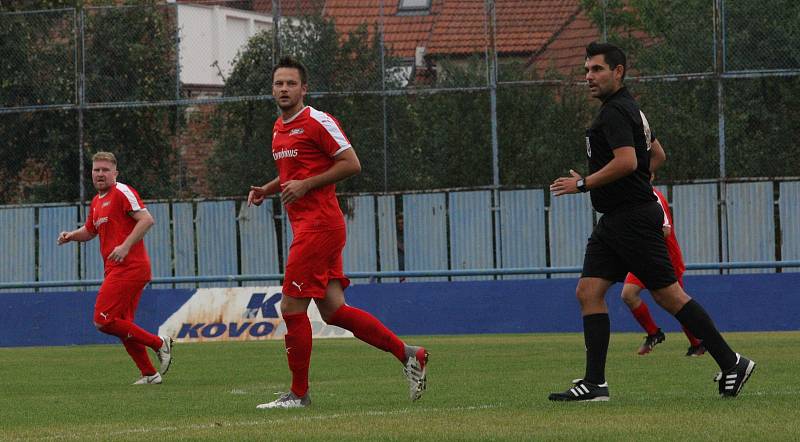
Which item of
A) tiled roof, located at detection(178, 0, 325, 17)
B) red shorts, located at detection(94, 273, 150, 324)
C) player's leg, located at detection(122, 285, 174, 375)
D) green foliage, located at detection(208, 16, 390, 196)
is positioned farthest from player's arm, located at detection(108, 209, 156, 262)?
tiled roof, located at detection(178, 0, 325, 17)

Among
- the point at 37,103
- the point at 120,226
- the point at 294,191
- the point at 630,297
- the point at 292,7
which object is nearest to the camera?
the point at 294,191

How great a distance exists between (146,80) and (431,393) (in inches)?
668

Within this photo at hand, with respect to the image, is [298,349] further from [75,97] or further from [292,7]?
[75,97]

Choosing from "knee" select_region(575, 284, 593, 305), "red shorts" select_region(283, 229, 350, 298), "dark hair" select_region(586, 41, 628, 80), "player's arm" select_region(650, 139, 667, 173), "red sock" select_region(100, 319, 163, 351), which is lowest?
"red sock" select_region(100, 319, 163, 351)

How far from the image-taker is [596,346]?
8.45m

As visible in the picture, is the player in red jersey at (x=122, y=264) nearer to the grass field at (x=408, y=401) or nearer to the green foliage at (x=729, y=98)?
the grass field at (x=408, y=401)

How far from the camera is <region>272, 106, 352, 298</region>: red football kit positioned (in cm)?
883

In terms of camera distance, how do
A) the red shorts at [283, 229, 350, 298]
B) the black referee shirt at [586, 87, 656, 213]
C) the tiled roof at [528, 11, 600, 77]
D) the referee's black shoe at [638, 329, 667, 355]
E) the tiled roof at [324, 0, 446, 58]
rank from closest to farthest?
the black referee shirt at [586, 87, 656, 213], the red shorts at [283, 229, 350, 298], the referee's black shoe at [638, 329, 667, 355], the tiled roof at [528, 11, 600, 77], the tiled roof at [324, 0, 446, 58]

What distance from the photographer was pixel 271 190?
9547 mm

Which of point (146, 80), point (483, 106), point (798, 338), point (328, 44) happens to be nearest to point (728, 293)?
point (798, 338)

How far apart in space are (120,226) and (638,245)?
5.76 meters

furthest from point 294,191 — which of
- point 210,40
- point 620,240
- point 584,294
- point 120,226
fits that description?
point 210,40

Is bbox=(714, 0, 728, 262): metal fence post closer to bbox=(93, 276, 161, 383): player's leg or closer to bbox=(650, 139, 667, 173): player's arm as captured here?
bbox=(93, 276, 161, 383): player's leg

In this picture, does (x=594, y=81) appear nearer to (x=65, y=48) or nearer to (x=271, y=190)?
(x=271, y=190)
